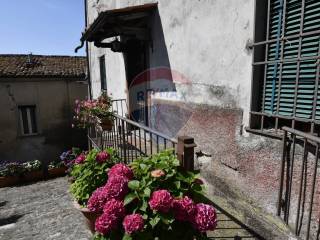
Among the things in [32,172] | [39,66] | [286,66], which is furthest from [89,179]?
[39,66]

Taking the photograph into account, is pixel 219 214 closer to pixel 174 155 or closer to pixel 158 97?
pixel 174 155

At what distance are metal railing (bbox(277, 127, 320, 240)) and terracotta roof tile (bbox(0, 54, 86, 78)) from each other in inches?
552

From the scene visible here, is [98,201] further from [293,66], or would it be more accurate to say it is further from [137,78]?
[137,78]

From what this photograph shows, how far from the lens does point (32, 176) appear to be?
11.0m

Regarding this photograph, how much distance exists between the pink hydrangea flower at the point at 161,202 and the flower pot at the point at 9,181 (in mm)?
10624

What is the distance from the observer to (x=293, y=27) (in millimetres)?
2592

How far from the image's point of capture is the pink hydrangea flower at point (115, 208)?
193 centimetres

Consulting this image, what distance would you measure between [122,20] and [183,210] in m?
4.23

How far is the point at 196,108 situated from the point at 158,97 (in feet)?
4.56

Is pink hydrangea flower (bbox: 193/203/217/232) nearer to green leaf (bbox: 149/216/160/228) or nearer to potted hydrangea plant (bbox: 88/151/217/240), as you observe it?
potted hydrangea plant (bbox: 88/151/217/240)

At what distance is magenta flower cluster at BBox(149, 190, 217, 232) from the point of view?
1.85 meters

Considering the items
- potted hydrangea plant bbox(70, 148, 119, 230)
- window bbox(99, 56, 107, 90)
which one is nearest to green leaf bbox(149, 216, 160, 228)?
potted hydrangea plant bbox(70, 148, 119, 230)

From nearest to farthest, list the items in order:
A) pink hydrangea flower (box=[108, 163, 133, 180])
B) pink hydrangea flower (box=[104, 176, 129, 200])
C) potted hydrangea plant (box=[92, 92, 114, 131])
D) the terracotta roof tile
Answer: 1. pink hydrangea flower (box=[104, 176, 129, 200])
2. pink hydrangea flower (box=[108, 163, 133, 180])
3. potted hydrangea plant (box=[92, 92, 114, 131])
4. the terracotta roof tile

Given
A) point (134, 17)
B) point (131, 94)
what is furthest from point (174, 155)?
point (131, 94)
